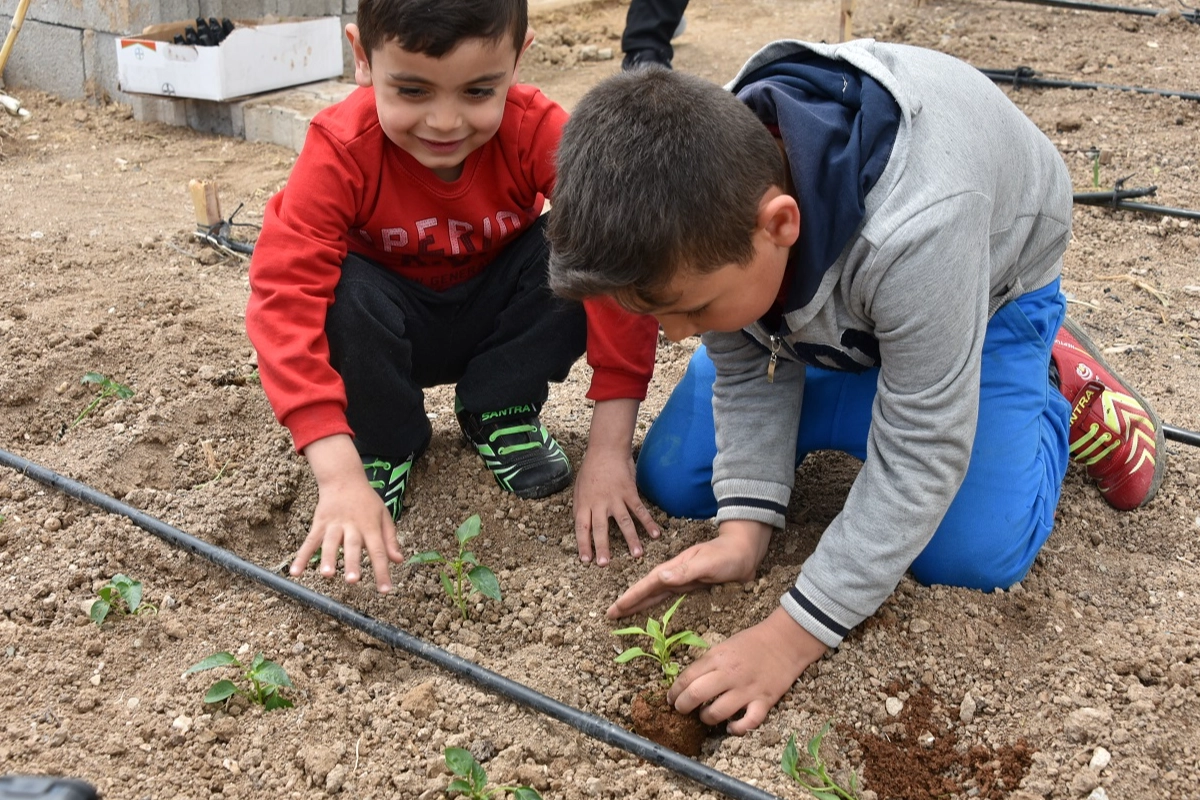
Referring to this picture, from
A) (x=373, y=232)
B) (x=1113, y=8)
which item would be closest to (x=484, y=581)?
(x=373, y=232)

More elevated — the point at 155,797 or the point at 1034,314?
the point at 1034,314

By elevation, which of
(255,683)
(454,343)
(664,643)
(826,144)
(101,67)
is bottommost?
(101,67)

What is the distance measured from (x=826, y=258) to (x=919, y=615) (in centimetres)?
73

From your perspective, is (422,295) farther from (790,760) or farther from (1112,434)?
(1112,434)

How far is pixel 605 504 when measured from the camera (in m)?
2.22

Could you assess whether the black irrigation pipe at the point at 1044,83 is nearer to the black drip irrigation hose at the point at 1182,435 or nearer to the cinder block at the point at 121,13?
the black drip irrigation hose at the point at 1182,435

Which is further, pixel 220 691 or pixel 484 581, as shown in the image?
pixel 484 581

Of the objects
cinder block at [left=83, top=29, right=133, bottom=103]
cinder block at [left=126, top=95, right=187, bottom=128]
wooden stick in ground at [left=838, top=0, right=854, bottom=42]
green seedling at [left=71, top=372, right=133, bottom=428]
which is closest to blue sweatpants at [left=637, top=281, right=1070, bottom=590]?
green seedling at [left=71, top=372, right=133, bottom=428]

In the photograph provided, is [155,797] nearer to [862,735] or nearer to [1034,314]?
[862,735]

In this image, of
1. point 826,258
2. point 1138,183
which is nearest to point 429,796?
point 826,258

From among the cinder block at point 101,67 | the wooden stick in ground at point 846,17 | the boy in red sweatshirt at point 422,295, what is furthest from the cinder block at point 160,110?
the boy in red sweatshirt at point 422,295

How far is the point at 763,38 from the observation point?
22.0 ft

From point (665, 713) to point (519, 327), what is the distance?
937 millimetres

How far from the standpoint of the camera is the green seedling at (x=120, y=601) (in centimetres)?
193
